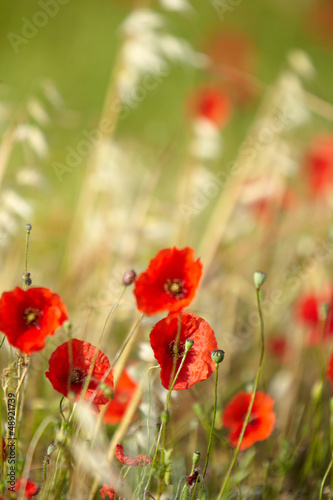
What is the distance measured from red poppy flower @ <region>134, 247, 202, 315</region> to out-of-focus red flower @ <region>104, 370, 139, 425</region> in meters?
0.28

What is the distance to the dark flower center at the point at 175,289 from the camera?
0.72 meters

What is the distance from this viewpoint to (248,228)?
1521mm

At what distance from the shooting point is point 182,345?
2.35 feet

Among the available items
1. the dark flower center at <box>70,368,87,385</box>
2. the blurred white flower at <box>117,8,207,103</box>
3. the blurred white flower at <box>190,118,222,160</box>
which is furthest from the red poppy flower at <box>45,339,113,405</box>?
the blurred white flower at <box>190,118,222,160</box>

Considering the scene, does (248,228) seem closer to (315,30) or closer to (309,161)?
(309,161)

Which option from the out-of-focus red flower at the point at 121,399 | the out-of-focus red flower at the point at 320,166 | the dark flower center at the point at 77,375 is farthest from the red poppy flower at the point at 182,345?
the out-of-focus red flower at the point at 320,166

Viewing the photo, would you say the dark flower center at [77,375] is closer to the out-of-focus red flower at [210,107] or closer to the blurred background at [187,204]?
the blurred background at [187,204]

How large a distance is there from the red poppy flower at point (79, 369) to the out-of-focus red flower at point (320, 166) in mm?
1108

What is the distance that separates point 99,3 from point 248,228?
8.74 ft

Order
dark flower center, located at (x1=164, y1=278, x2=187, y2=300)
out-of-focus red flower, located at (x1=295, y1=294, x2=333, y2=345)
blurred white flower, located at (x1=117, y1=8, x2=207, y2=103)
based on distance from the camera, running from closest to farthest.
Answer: dark flower center, located at (x1=164, y1=278, x2=187, y2=300)
blurred white flower, located at (x1=117, y1=8, x2=207, y2=103)
out-of-focus red flower, located at (x1=295, y1=294, x2=333, y2=345)

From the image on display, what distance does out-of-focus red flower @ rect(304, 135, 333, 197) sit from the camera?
1.65 m

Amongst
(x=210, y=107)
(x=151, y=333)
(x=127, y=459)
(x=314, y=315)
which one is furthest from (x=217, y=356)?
(x=210, y=107)

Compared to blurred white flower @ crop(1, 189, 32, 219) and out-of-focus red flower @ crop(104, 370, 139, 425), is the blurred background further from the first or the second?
out-of-focus red flower @ crop(104, 370, 139, 425)

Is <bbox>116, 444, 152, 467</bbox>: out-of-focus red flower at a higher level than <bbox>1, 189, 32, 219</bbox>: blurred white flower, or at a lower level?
lower
